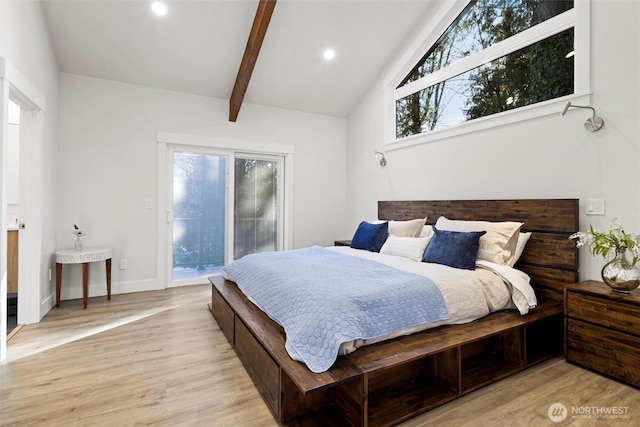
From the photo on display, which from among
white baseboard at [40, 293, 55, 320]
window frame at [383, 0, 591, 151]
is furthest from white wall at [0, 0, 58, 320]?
window frame at [383, 0, 591, 151]

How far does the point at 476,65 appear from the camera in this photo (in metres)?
3.50

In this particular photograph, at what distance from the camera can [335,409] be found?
71.7 inches

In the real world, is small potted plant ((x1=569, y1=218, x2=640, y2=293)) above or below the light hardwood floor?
above

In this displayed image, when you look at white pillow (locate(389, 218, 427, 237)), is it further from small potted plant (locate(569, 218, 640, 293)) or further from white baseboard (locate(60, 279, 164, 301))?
white baseboard (locate(60, 279, 164, 301))

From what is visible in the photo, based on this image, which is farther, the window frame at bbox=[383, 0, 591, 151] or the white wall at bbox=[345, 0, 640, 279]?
the window frame at bbox=[383, 0, 591, 151]

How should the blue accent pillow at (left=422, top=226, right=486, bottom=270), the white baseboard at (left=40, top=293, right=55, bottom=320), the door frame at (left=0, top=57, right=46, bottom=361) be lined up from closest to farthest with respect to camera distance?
the blue accent pillow at (left=422, top=226, right=486, bottom=270) < the door frame at (left=0, top=57, right=46, bottom=361) < the white baseboard at (left=40, top=293, right=55, bottom=320)

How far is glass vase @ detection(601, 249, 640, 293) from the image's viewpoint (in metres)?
2.12

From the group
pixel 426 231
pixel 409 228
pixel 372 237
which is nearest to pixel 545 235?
pixel 426 231

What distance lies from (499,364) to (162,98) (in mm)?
4572

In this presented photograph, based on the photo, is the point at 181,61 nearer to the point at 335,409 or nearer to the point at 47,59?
the point at 47,59

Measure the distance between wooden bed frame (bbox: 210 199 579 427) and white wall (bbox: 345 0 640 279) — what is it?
19cm

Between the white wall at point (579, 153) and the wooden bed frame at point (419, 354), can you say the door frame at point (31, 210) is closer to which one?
the wooden bed frame at point (419, 354)

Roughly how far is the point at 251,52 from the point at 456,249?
2969mm

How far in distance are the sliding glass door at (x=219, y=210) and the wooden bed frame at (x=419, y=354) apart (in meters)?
1.56
